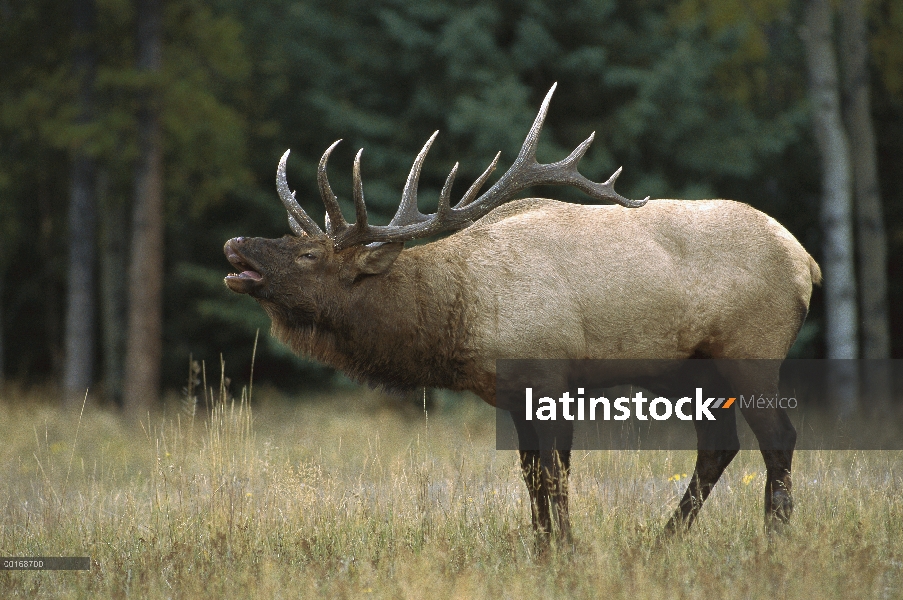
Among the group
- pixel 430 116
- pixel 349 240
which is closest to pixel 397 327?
pixel 349 240

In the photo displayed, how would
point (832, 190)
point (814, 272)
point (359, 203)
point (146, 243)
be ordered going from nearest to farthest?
point (359, 203) < point (814, 272) < point (832, 190) < point (146, 243)

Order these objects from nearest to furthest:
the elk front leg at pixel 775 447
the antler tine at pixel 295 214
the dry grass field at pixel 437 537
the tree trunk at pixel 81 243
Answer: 1. the dry grass field at pixel 437 537
2. the elk front leg at pixel 775 447
3. the antler tine at pixel 295 214
4. the tree trunk at pixel 81 243

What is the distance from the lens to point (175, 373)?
19.6 m

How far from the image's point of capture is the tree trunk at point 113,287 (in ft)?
52.9

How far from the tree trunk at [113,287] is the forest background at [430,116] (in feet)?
0.20

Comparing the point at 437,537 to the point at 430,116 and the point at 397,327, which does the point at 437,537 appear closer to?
the point at 397,327

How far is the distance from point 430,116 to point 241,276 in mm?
9747

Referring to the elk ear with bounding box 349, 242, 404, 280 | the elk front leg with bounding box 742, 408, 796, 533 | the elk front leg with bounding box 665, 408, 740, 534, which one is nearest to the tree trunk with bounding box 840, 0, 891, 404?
the elk front leg with bounding box 665, 408, 740, 534

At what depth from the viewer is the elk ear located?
227 inches

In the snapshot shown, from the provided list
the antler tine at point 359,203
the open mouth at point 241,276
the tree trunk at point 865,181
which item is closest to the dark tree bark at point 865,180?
the tree trunk at point 865,181

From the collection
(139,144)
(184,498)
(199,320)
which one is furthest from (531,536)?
(199,320)

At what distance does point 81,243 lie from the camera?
15297 mm

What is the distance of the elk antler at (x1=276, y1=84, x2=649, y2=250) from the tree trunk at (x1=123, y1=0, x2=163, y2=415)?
7735 millimetres

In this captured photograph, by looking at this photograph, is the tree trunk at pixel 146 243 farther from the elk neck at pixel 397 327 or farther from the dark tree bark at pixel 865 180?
the dark tree bark at pixel 865 180
